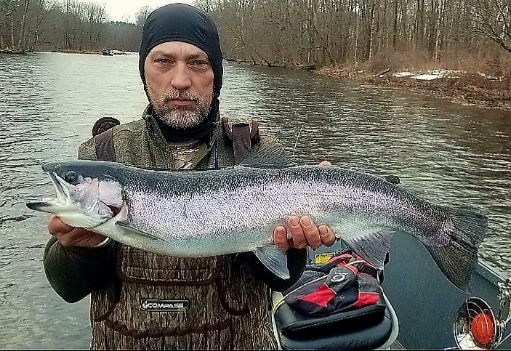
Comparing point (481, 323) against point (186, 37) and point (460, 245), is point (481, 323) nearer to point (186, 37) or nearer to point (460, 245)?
point (460, 245)

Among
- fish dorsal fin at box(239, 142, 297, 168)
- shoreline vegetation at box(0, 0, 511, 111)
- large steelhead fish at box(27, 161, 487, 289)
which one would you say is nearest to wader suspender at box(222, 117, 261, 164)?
fish dorsal fin at box(239, 142, 297, 168)

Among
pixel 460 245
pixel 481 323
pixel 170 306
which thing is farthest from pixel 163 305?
pixel 481 323

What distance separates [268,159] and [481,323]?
8.82ft

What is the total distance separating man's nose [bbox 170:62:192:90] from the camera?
3.00 meters

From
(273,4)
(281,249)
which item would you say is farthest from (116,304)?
(273,4)

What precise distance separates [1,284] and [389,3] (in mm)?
57967

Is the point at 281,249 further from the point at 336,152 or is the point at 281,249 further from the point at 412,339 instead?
the point at 336,152

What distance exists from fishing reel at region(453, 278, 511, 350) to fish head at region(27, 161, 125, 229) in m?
2.81

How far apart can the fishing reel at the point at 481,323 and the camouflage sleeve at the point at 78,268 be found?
8.76 ft

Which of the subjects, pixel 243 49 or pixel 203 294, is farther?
pixel 243 49

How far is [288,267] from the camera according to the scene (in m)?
2.98

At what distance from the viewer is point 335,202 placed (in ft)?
9.30

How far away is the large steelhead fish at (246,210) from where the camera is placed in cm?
263

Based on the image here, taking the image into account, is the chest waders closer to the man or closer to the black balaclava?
the man
